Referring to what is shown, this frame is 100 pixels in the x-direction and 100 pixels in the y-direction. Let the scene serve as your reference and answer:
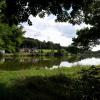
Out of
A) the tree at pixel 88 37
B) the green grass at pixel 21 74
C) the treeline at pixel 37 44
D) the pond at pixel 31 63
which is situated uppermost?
the treeline at pixel 37 44

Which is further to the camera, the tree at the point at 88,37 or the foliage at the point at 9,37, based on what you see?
the foliage at the point at 9,37

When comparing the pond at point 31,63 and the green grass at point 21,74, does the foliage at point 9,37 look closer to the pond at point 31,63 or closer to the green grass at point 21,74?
the pond at point 31,63

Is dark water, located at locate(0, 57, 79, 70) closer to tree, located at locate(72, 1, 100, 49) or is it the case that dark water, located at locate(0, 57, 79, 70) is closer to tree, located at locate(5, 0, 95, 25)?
tree, located at locate(72, 1, 100, 49)

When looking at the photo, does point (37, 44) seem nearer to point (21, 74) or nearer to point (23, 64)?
point (23, 64)

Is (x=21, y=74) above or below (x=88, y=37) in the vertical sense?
below

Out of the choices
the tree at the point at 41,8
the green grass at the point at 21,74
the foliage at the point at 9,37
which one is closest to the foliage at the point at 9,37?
the foliage at the point at 9,37

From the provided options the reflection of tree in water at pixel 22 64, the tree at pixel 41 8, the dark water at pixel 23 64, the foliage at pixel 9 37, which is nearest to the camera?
the tree at pixel 41 8

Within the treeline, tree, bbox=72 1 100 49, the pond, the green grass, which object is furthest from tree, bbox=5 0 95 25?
the treeline

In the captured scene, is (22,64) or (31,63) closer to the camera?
(22,64)

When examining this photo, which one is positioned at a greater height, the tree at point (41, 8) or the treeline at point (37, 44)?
the treeline at point (37, 44)

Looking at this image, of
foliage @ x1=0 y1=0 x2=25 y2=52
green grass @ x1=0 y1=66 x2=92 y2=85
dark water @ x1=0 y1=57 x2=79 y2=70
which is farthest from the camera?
foliage @ x1=0 y1=0 x2=25 y2=52

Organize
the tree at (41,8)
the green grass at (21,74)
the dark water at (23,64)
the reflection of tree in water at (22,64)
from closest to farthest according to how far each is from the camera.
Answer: the tree at (41,8) < the green grass at (21,74) < the reflection of tree in water at (22,64) < the dark water at (23,64)

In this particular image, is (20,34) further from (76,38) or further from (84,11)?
(84,11)

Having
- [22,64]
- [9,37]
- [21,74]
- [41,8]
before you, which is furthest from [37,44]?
[41,8]
